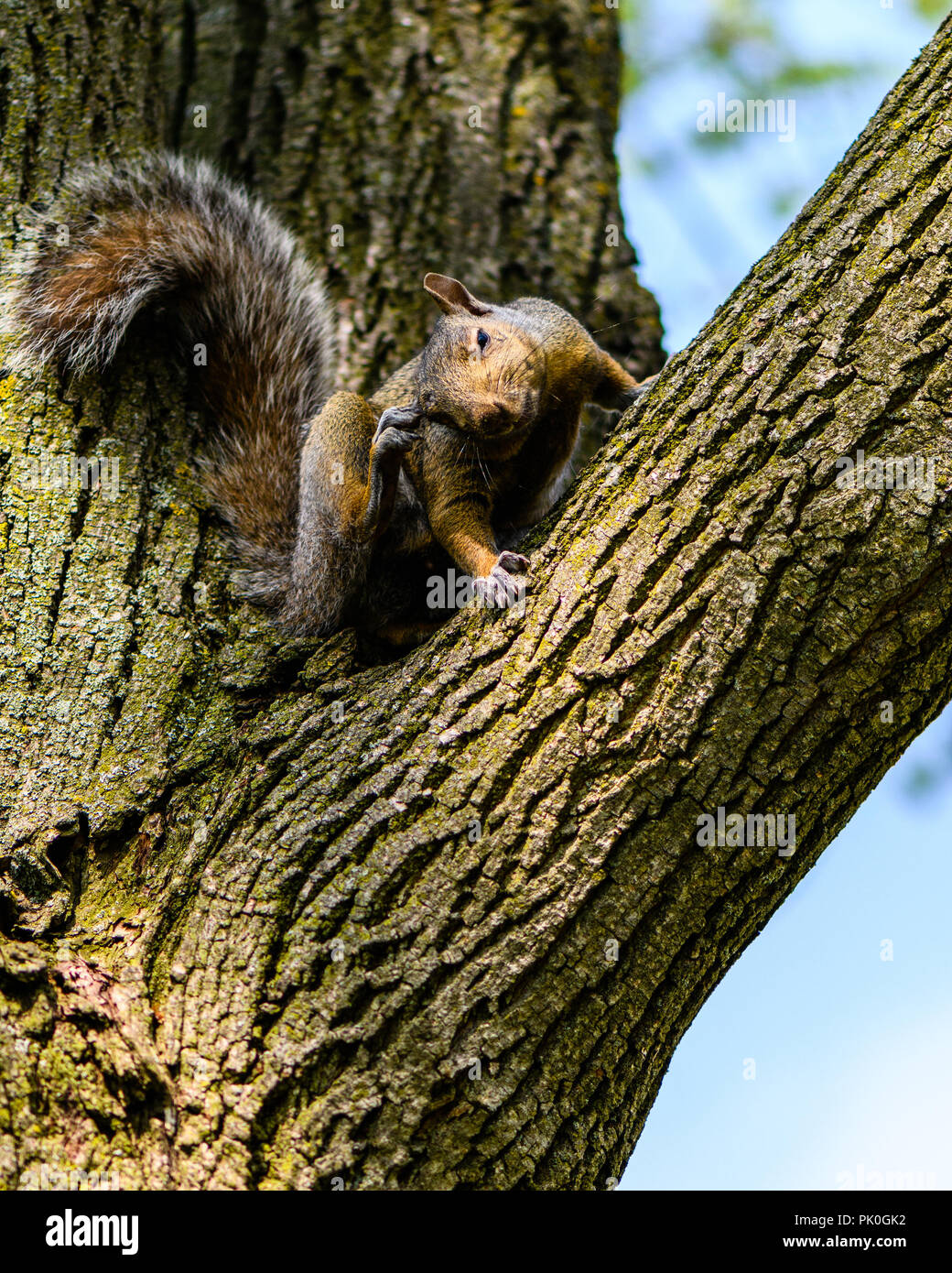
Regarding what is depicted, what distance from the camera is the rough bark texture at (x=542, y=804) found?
2.12m

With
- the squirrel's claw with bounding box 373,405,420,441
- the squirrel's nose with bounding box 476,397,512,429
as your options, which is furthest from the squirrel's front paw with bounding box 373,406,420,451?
the squirrel's nose with bounding box 476,397,512,429

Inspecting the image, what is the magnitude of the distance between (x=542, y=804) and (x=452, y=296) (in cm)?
183

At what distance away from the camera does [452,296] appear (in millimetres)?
3465

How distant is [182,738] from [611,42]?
345cm

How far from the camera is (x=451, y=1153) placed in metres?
2.13

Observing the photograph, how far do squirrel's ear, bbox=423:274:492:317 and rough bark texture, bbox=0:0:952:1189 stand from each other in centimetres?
108

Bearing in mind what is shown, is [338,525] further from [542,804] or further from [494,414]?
[542,804]

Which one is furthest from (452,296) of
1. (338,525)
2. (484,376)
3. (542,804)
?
(542,804)

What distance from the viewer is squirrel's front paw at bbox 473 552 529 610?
2.53 metres

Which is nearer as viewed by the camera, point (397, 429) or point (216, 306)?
point (397, 429)

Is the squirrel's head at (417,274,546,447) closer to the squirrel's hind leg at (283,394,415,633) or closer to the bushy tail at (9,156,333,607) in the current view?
the squirrel's hind leg at (283,394,415,633)

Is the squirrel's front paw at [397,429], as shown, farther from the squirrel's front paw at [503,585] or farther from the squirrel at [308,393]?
the squirrel's front paw at [503,585]
